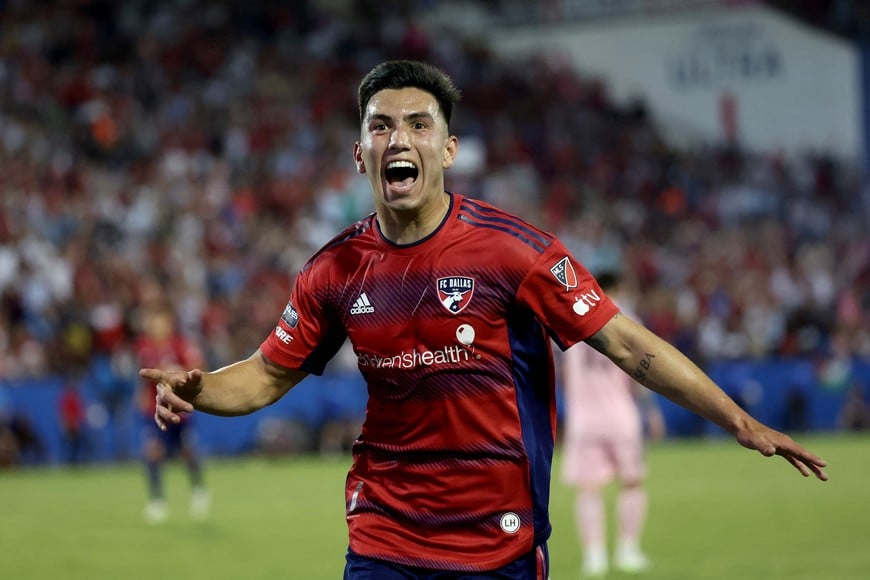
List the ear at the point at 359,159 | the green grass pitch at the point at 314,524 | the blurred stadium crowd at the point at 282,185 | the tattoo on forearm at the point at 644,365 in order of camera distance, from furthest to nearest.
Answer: the blurred stadium crowd at the point at 282,185
the green grass pitch at the point at 314,524
the ear at the point at 359,159
the tattoo on forearm at the point at 644,365

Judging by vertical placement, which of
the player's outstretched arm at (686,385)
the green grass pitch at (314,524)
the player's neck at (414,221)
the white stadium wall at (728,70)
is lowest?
the green grass pitch at (314,524)

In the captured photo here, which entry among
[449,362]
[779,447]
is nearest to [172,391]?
[449,362]

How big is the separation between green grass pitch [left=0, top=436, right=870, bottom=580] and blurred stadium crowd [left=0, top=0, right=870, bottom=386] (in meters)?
2.97

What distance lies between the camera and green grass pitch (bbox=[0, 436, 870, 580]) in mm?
10906

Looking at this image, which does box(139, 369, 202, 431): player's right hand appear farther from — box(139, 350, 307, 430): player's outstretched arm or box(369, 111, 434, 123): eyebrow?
box(369, 111, 434, 123): eyebrow

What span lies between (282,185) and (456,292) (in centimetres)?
2064

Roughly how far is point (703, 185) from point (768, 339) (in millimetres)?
6519

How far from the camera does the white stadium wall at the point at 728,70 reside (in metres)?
32.4

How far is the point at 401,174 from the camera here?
4.62 m

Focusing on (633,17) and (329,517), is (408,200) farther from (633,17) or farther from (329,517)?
(633,17)

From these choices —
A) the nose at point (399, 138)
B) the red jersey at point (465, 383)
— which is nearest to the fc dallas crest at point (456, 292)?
the red jersey at point (465, 383)

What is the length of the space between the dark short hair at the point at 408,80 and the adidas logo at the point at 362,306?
65 centimetres

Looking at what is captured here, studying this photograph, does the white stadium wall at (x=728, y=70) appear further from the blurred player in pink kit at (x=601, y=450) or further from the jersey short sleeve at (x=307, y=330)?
the jersey short sleeve at (x=307, y=330)

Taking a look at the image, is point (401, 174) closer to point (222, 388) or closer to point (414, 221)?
point (414, 221)
